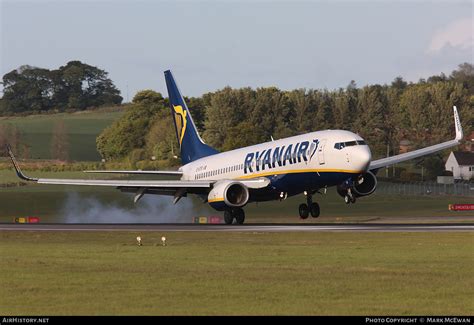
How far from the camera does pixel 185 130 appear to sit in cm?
7050

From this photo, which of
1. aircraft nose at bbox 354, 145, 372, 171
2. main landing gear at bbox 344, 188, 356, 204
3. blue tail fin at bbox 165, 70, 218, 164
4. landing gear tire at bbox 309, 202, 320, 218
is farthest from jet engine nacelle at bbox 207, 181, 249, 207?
blue tail fin at bbox 165, 70, 218, 164

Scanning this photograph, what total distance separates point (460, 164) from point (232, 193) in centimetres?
8183

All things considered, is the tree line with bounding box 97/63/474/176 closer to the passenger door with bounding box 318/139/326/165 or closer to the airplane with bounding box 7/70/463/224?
the airplane with bounding box 7/70/463/224

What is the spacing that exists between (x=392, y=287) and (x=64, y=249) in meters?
15.4

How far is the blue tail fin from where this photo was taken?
69125 millimetres

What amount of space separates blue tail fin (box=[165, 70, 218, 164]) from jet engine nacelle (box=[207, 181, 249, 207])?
9354mm

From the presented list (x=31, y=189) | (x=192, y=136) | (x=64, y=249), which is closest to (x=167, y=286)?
(x=64, y=249)

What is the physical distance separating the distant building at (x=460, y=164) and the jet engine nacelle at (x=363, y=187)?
260 feet

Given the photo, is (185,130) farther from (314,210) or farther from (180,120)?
(314,210)

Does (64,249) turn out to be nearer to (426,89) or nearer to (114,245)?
(114,245)

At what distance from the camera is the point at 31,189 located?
97.9 m
